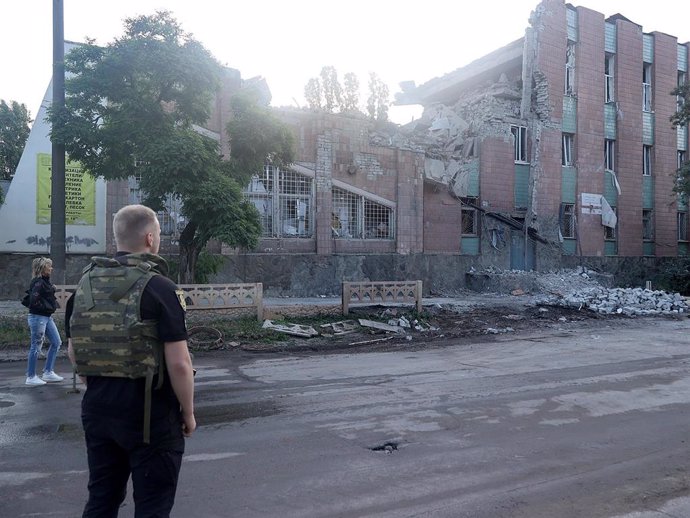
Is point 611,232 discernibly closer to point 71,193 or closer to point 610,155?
point 610,155

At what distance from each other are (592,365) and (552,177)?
19.1 metres

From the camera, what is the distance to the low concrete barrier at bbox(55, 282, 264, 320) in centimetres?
1384

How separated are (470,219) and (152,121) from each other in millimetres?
16112

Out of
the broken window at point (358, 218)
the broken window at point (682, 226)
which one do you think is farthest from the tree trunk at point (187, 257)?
the broken window at point (682, 226)

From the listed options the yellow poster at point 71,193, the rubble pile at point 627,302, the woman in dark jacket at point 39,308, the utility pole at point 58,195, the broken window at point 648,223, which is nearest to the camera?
the woman in dark jacket at point 39,308

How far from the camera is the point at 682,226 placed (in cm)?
3394

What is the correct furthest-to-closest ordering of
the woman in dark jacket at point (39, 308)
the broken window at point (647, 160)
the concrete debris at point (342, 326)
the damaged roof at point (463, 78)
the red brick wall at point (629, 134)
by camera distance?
the broken window at point (647, 160) → the red brick wall at point (629, 134) → the damaged roof at point (463, 78) → the concrete debris at point (342, 326) → the woman in dark jacket at point (39, 308)

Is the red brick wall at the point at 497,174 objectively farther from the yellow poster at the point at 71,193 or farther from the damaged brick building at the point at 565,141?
the yellow poster at the point at 71,193

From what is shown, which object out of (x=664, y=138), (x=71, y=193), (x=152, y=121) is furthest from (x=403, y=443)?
(x=664, y=138)

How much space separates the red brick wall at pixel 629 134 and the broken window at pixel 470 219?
892 cm

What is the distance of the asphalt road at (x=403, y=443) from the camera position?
14.6 feet

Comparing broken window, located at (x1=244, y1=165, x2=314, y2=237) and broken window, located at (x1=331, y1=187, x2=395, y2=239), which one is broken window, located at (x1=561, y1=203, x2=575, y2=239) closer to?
broken window, located at (x1=331, y1=187, x2=395, y2=239)

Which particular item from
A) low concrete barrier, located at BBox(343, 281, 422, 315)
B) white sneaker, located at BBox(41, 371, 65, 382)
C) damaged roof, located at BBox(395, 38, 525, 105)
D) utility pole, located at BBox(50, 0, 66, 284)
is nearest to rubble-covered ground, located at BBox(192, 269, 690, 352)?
low concrete barrier, located at BBox(343, 281, 422, 315)

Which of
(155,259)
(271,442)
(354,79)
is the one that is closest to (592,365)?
(271,442)
